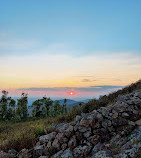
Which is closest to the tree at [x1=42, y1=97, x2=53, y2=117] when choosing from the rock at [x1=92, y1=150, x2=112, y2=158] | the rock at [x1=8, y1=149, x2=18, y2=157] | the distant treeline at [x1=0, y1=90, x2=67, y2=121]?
the distant treeline at [x1=0, y1=90, x2=67, y2=121]

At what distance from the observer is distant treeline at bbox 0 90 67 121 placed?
99.6ft

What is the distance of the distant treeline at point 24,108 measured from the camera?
30.4 metres

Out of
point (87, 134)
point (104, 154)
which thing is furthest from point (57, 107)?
point (104, 154)

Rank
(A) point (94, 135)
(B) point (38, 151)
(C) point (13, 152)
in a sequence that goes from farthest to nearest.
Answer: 1. (C) point (13, 152)
2. (B) point (38, 151)
3. (A) point (94, 135)

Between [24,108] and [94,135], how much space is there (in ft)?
85.2

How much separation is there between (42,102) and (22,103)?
395 cm

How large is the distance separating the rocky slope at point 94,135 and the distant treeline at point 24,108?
2287cm

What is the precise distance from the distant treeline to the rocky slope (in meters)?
22.9

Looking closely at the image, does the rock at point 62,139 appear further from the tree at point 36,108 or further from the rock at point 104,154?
the tree at point 36,108

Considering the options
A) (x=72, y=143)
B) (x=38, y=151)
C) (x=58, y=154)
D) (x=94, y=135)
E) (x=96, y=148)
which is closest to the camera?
(x=96, y=148)

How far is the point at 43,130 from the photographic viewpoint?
9.27 meters

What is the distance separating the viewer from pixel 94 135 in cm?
714

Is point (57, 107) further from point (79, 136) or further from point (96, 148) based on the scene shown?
point (96, 148)

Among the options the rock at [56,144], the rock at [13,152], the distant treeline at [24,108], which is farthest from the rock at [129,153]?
the distant treeline at [24,108]
